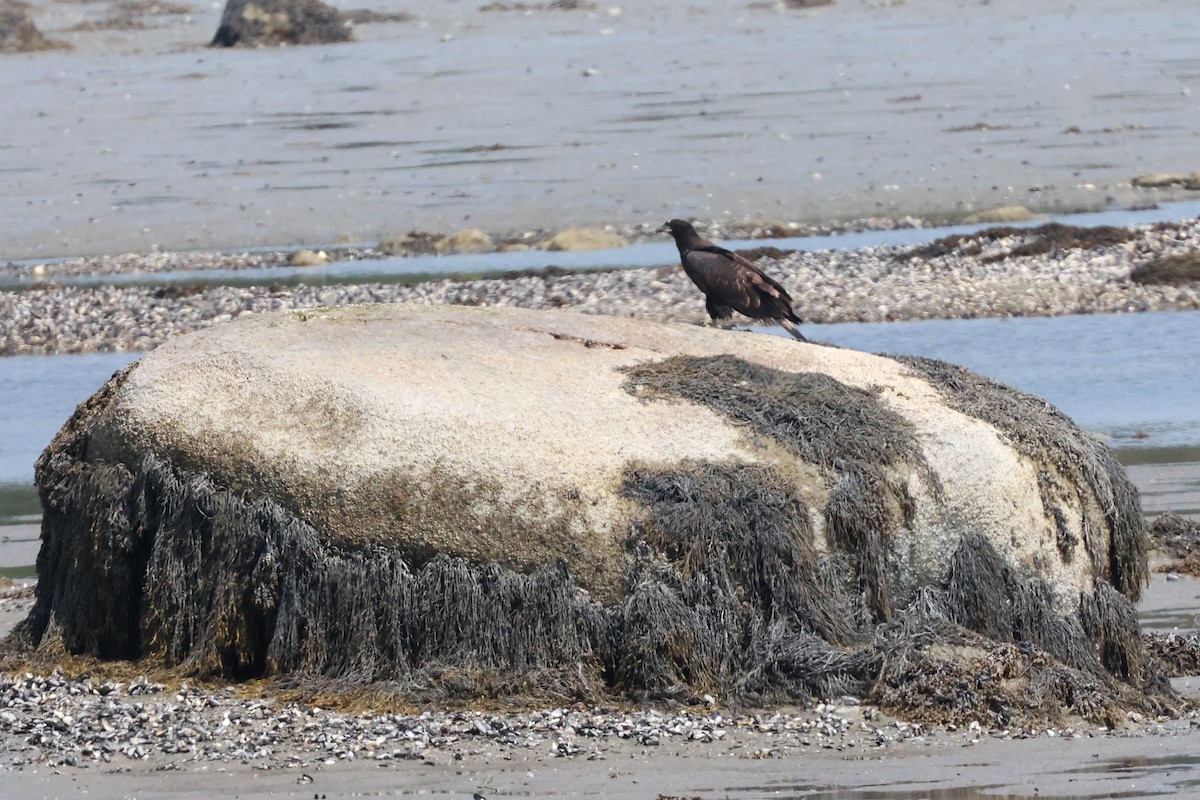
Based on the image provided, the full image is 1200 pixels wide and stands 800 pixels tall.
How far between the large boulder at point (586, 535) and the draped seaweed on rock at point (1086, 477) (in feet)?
0.04

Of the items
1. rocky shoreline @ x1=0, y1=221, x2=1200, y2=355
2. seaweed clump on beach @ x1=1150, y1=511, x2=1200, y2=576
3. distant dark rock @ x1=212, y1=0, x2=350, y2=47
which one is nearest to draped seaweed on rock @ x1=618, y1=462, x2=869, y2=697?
seaweed clump on beach @ x1=1150, y1=511, x2=1200, y2=576

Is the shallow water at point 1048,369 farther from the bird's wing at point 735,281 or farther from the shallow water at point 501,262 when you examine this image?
the shallow water at point 501,262

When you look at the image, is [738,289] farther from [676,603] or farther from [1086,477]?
[676,603]

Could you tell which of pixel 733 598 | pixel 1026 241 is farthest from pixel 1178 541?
pixel 1026 241

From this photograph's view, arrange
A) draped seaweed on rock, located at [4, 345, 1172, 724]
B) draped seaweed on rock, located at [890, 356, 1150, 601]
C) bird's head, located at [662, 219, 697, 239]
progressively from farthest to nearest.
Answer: bird's head, located at [662, 219, 697, 239], draped seaweed on rock, located at [890, 356, 1150, 601], draped seaweed on rock, located at [4, 345, 1172, 724]

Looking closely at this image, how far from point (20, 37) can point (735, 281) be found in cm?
2982

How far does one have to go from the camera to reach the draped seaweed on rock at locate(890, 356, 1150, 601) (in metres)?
7.03

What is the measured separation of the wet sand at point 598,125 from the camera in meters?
20.9

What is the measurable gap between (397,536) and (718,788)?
1633 millimetres

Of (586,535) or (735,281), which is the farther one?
(735,281)

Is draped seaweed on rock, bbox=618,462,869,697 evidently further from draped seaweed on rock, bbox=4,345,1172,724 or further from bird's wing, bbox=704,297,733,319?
bird's wing, bbox=704,297,733,319

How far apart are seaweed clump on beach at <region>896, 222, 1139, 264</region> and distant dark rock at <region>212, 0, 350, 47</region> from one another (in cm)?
2014

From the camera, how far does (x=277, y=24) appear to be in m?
35.4

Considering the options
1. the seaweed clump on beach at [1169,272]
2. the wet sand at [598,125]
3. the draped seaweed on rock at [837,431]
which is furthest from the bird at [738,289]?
the wet sand at [598,125]
